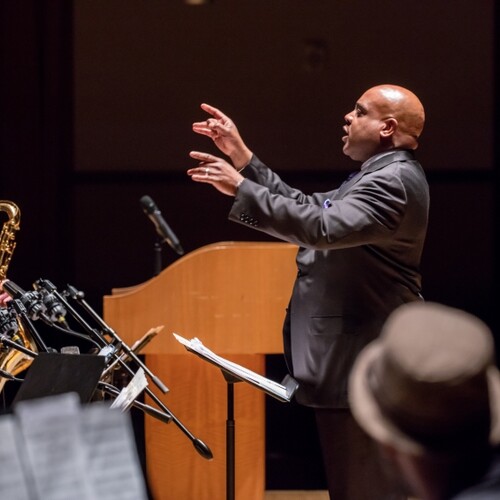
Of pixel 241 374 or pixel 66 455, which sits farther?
pixel 241 374

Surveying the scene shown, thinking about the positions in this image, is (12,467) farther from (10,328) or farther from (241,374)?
(10,328)

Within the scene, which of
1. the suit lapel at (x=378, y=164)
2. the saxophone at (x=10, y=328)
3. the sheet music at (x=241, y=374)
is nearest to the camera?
the sheet music at (x=241, y=374)

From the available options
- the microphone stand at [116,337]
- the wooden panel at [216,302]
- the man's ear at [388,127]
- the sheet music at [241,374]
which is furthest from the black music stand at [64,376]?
the wooden panel at [216,302]

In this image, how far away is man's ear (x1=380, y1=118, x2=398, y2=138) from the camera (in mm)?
3244

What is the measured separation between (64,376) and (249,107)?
144 inches

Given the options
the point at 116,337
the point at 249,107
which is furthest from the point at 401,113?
the point at 249,107

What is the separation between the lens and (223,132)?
332 cm

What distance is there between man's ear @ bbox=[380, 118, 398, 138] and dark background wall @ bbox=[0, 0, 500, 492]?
2.61 meters

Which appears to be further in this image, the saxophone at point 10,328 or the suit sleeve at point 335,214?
the saxophone at point 10,328

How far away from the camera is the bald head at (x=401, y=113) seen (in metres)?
3.24

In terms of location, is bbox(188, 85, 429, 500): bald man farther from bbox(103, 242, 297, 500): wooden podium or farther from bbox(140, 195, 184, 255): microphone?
bbox(140, 195, 184, 255): microphone

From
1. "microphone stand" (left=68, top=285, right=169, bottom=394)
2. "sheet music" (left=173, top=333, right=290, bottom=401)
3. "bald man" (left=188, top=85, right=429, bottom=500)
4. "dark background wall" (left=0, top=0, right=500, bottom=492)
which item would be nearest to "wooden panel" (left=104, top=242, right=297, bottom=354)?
"microphone stand" (left=68, top=285, right=169, bottom=394)

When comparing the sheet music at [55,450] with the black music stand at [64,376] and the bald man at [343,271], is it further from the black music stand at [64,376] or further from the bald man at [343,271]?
the bald man at [343,271]

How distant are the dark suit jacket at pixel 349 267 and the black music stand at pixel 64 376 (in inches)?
28.8
